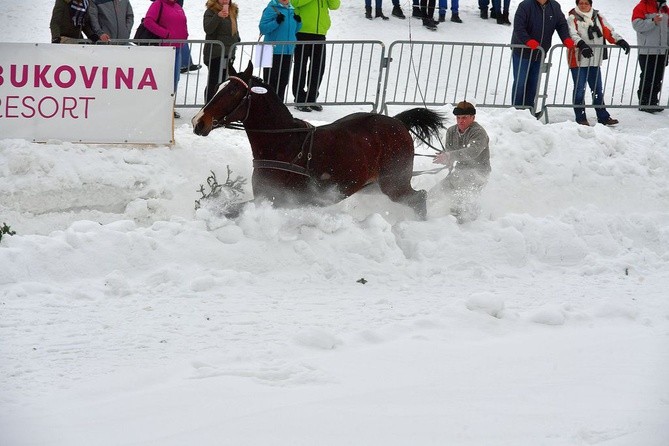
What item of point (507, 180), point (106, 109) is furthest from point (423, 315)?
point (106, 109)

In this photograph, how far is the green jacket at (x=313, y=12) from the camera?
12805 mm

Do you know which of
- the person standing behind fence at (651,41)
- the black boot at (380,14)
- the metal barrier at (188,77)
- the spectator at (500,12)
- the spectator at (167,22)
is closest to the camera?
the metal barrier at (188,77)

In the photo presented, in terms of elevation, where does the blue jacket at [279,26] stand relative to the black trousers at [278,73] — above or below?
above

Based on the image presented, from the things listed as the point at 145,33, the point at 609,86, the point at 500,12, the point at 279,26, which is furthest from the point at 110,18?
the point at 500,12

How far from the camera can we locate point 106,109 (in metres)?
11.0

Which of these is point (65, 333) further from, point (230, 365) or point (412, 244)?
point (412, 244)

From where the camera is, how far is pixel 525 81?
13.3 metres

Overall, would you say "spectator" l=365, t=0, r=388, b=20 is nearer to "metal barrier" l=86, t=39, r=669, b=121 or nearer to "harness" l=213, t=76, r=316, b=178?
"metal barrier" l=86, t=39, r=669, b=121

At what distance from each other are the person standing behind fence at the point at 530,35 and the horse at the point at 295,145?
4.41 meters

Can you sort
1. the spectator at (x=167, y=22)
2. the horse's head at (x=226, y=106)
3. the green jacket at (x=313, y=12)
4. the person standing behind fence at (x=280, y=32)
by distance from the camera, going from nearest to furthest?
the horse's head at (x=226, y=106) → the spectator at (x=167, y=22) → the person standing behind fence at (x=280, y=32) → the green jacket at (x=313, y=12)

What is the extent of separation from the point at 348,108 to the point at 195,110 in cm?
195

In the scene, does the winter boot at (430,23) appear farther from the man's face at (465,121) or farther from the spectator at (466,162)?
the man's face at (465,121)

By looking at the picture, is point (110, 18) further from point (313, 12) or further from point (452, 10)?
point (452, 10)

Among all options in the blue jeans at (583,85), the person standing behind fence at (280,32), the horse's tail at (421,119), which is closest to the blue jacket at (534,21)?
the blue jeans at (583,85)
